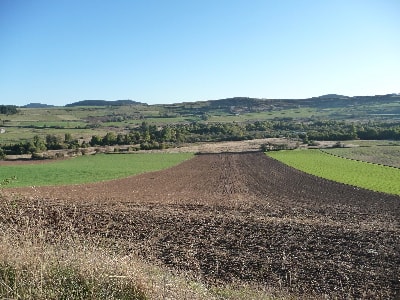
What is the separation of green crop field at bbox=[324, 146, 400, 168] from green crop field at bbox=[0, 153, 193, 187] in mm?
29372

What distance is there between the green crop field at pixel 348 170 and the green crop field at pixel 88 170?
20.2m

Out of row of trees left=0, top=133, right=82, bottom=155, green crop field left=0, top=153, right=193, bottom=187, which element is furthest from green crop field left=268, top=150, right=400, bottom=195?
row of trees left=0, top=133, right=82, bottom=155

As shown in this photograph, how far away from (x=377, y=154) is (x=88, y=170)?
157 feet

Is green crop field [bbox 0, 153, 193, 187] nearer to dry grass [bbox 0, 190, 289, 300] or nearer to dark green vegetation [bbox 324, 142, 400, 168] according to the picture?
dark green vegetation [bbox 324, 142, 400, 168]

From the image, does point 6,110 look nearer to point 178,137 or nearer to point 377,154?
point 178,137

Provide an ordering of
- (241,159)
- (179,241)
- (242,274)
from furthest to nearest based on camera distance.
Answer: (241,159)
(179,241)
(242,274)

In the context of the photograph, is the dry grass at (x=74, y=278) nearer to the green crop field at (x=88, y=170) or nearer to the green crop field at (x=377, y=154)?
the green crop field at (x=88, y=170)

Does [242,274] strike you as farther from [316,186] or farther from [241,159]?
[241,159]

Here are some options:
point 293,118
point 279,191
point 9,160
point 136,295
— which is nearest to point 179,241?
point 136,295

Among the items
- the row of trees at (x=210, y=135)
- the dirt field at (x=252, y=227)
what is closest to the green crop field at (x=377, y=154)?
the row of trees at (x=210, y=135)

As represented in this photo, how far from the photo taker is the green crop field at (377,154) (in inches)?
2281

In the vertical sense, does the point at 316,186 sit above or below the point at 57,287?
below

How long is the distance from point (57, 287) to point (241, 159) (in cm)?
6047

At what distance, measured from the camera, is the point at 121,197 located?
32.7 m
